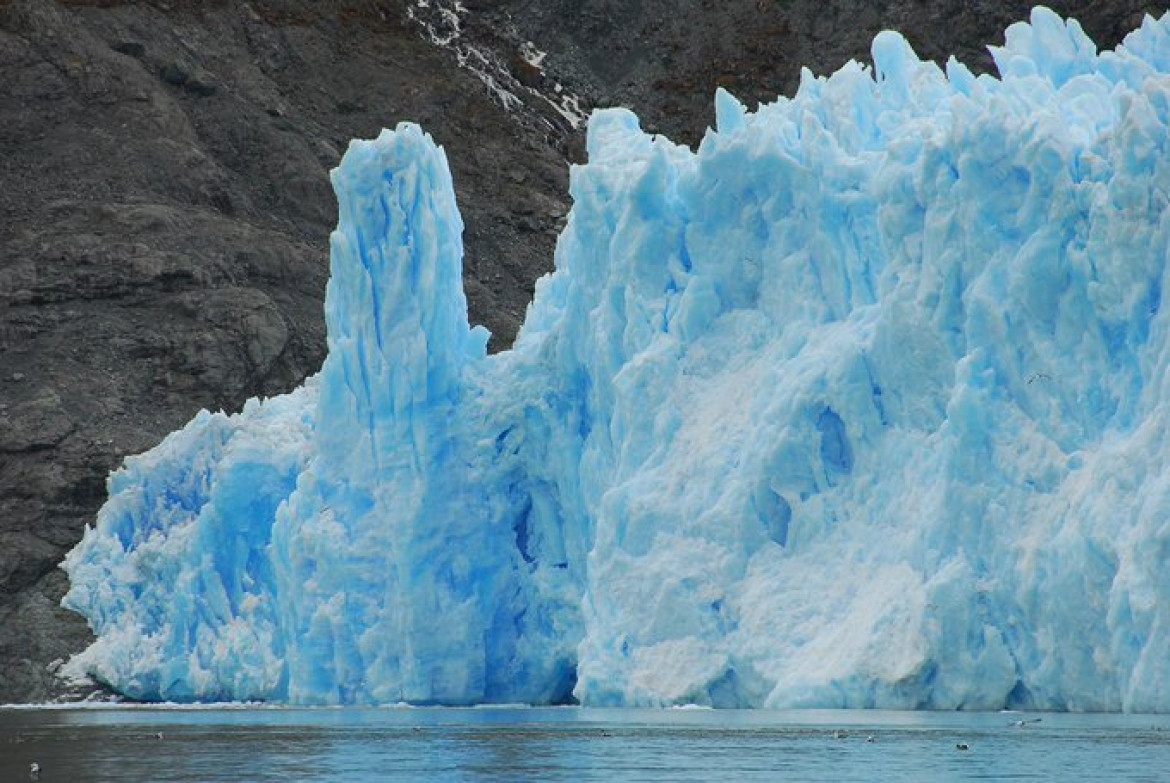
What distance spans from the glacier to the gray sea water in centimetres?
108

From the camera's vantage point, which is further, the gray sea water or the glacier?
the glacier

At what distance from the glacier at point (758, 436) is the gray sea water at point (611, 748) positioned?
1084 millimetres

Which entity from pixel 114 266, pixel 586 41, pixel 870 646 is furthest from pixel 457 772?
pixel 586 41

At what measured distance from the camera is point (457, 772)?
69.6ft

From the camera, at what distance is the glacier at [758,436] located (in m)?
26.6

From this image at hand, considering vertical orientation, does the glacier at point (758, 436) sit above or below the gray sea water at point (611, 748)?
above

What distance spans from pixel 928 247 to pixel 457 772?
11.1m

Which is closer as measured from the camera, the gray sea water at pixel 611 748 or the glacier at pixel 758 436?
the gray sea water at pixel 611 748

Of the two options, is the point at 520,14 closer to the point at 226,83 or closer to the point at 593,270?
the point at 226,83

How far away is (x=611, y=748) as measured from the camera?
24.2 m

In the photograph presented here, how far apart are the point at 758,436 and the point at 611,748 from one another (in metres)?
6.84

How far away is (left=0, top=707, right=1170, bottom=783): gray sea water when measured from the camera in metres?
20.5

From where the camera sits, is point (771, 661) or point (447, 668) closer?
point (771, 661)

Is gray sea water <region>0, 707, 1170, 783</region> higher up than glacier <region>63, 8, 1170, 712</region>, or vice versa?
glacier <region>63, 8, 1170, 712</region>
